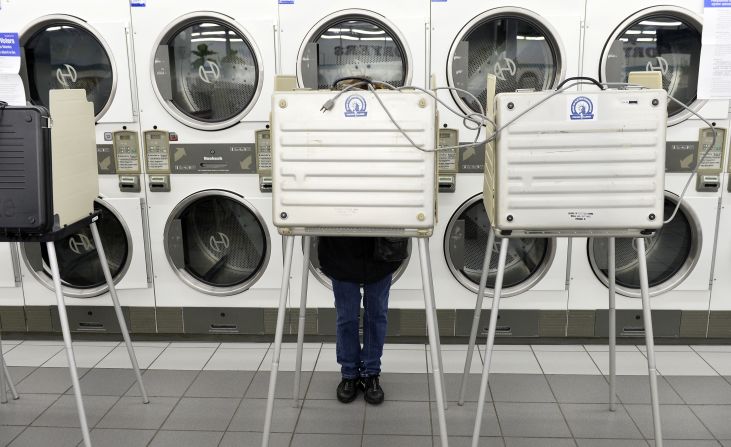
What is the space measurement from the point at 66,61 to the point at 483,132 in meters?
2.32

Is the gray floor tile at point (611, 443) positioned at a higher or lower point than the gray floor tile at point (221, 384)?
lower

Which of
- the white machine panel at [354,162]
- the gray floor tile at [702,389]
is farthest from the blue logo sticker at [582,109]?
the gray floor tile at [702,389]

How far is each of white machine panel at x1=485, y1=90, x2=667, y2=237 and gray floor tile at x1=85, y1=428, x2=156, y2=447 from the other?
68.4 inches

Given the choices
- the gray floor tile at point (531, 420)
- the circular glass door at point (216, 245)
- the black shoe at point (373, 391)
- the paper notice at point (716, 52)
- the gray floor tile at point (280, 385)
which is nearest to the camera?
the gray floor tile at point (531, 420)

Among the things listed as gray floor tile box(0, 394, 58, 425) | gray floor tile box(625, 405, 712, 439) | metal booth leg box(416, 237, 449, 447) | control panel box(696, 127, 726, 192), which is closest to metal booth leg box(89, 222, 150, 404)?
gray floor tile box(0, 394, 58, 425)

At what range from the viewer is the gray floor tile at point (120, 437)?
2496 millimetres

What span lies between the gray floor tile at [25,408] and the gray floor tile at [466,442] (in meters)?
1.81

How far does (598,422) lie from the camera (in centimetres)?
261

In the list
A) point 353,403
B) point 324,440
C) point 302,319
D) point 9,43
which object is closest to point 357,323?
point 302,319

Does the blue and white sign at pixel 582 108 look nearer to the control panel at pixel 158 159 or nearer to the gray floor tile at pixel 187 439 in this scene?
the gray floor tile at pixel 187 439

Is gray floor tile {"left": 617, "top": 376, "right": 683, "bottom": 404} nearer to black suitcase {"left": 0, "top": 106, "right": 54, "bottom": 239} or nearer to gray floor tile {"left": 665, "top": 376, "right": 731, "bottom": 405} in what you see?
gray floor tile {"left": 665, "top": 376, "right": 731, "bottom": 405}

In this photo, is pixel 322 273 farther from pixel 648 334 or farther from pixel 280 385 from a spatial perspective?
pixel 648 334

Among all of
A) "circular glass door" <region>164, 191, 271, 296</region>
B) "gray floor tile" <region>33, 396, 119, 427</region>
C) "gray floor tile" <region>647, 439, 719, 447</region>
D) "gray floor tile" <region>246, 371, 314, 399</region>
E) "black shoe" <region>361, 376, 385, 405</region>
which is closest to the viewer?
"gray floor tile" <region>647, 439, 719, 447</region>

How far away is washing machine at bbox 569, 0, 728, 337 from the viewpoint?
3.08m
